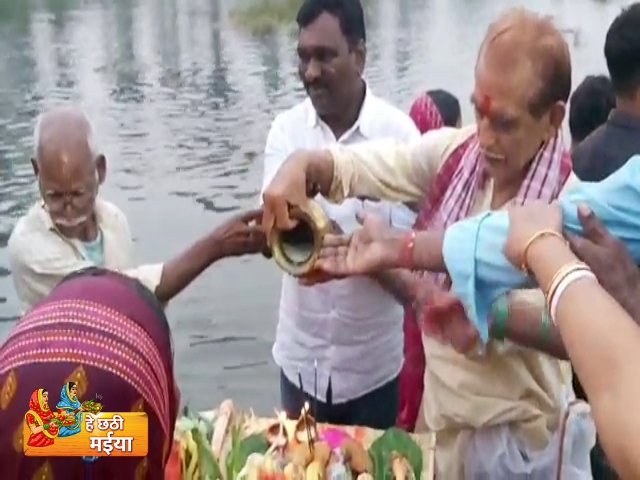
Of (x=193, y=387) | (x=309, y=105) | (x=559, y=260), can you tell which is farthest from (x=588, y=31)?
(x=559, y=260)

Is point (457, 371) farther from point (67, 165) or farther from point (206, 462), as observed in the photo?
point (67, 165)

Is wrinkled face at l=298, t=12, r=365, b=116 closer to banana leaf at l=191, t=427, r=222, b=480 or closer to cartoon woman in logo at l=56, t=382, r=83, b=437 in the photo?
banana leaf at l=191, t=427, r=222, b=480

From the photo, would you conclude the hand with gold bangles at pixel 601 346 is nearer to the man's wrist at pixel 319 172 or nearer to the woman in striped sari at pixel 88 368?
→ the woman in striped sari at pixel 88 368

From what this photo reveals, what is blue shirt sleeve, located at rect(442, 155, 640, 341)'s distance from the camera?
64.0 inches

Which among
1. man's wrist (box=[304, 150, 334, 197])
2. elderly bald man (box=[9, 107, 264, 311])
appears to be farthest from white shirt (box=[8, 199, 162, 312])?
man's wrist (box=[304, 150, 334, 197])

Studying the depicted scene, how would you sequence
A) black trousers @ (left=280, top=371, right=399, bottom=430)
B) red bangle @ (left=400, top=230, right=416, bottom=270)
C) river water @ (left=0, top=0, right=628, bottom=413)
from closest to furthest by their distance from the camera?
red bangle @ (left=400, top=230, right=416, bottom=270)
black trousers @ (left=280, top=371, right=399, bottom=430)
river water @ (left=0, top=0, right=628, bottom=413)

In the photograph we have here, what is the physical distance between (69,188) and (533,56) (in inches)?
42.2

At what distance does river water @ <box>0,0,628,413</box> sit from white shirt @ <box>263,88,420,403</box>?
2017 millimetres

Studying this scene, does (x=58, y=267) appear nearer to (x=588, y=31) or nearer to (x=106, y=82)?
(x=106, y=82)

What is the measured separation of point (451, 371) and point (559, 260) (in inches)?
35.8

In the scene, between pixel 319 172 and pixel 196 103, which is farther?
pixel 196 103

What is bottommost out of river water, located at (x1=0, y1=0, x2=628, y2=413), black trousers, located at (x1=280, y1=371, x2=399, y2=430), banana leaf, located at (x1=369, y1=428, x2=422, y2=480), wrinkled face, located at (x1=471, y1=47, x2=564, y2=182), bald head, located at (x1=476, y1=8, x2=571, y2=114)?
river water, located at (x1=0, y1=0, x2=628, y2=413)

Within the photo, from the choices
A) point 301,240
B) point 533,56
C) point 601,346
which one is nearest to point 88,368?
point 601,346

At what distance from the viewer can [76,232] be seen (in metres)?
2.33
